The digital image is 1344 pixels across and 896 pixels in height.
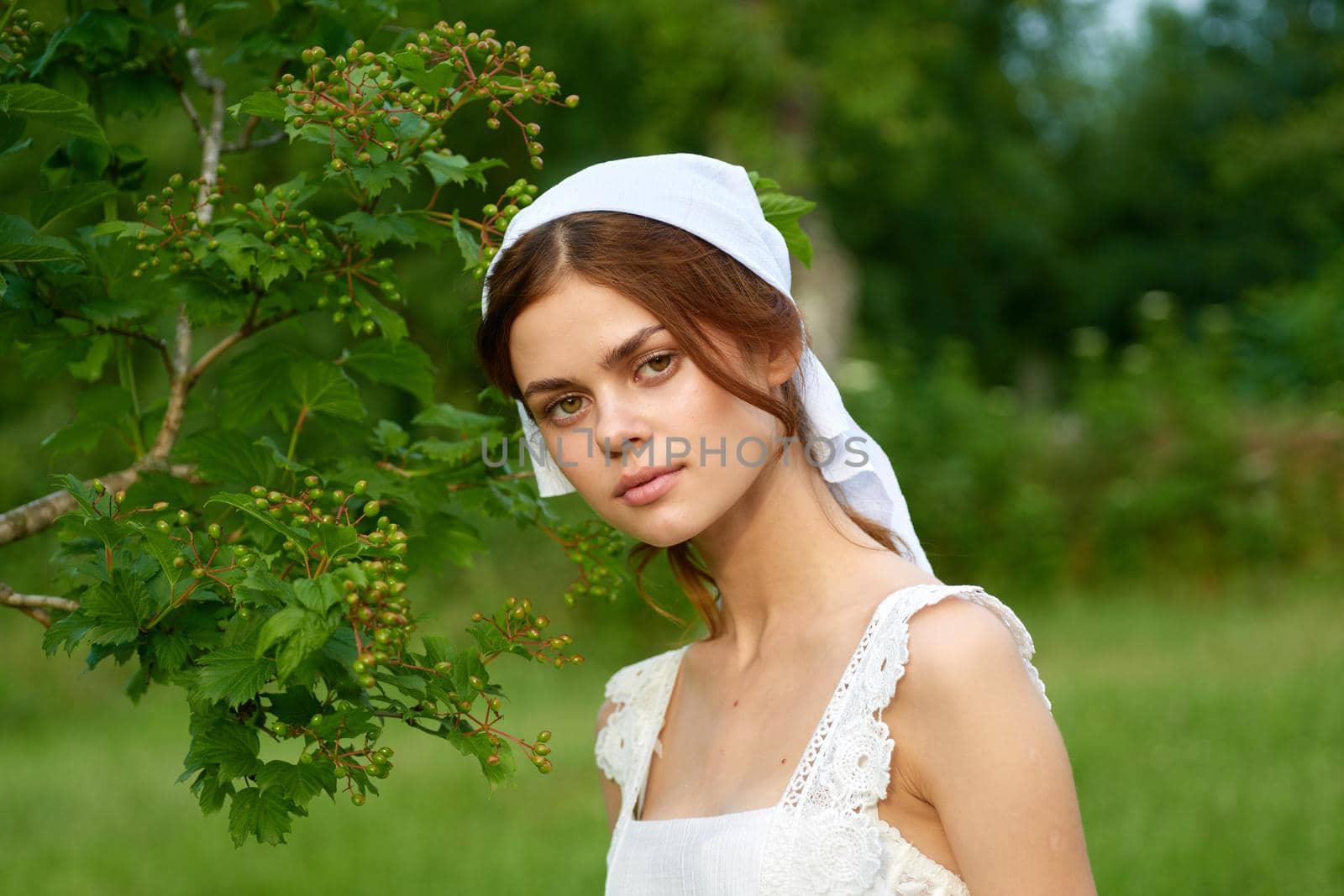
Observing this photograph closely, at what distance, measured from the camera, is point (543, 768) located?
68.3 inches

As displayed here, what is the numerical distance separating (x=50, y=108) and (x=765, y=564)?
126 centimetres

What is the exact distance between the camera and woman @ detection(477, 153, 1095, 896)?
72.5 inches

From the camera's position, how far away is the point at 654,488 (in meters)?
2.01

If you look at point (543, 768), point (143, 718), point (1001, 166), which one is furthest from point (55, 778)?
point (1001, 166)

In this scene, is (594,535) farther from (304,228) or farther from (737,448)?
(304,228)

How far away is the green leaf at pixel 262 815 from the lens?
1731 mm

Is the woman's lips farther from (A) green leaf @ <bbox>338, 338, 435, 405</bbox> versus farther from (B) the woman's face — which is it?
(A) green leaf @ <bbox>338, 338, 435, 405</bbox>

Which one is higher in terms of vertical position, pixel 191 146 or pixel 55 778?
pixel 191 146

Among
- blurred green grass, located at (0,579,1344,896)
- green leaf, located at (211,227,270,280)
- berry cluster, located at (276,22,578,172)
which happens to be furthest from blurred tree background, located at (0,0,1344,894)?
green leaf, located at (211,227,270,280)

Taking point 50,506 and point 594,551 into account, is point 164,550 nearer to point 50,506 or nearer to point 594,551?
point 50,506

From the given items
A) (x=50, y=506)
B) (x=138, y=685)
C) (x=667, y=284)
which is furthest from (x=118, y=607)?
(x=667, y=284)

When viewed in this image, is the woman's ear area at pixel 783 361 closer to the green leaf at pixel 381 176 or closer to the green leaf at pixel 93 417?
the green leaf at pixel 381 176

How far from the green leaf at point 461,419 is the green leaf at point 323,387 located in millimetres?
168

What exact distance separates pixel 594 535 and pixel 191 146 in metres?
11.2
